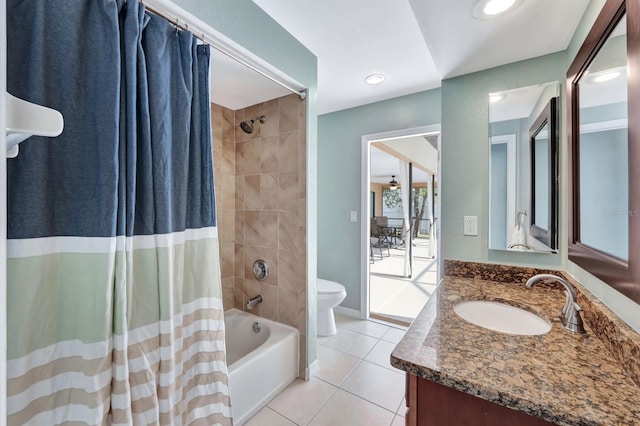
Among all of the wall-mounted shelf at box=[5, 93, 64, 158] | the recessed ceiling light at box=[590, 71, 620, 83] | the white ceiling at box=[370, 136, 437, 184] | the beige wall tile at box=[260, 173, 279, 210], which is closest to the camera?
the wall-mounted shelf at box=[5, 93, 64, 158]

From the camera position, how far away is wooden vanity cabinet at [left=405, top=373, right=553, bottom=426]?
26.5 inches

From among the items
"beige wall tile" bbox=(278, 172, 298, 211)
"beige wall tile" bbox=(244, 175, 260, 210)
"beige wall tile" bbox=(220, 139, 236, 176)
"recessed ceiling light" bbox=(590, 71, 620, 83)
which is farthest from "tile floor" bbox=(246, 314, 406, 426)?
"recessed ceiling light" bbox=(590, 71, 620, 83)

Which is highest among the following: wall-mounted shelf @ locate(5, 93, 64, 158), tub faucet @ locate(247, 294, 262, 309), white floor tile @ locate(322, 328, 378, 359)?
wall-mounted shelf @ locate(5, 93, 64, 158)

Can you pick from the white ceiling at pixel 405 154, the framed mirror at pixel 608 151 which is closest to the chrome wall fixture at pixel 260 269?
the framed mirror at pixel 608 151

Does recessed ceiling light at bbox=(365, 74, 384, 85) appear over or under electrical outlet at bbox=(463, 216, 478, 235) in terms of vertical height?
over

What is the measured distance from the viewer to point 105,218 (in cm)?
84

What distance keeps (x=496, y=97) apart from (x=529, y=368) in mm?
1459

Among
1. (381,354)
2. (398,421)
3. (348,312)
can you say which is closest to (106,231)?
(398,421)

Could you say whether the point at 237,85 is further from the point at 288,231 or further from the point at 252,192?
the point at 288,231

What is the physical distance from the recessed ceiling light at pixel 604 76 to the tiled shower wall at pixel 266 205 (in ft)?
4.73

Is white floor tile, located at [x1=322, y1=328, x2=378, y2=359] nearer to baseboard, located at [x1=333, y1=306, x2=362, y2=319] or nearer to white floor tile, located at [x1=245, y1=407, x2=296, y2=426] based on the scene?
baseboard, located at [x1=333, y1=306, x2=362, y2=319]

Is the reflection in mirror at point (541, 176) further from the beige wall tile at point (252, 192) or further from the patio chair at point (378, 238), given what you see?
the patio chair at point (378, 238)

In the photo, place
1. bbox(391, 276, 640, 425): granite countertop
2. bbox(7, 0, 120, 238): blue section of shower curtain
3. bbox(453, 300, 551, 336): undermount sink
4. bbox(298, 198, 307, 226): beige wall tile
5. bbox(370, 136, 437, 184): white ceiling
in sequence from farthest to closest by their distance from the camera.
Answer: bbox(370, 136, 437, 184): white ceiling < bbox(298, 198, 307, 226): beige wall tile < bbox(453, 300, 551, 336): undermount sink < bbox(7, 0, 120, 238): blue section of shower curtain < bbox(391, 276, 640, 425): granite countertop

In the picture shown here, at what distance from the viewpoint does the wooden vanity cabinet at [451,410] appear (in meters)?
0.67
